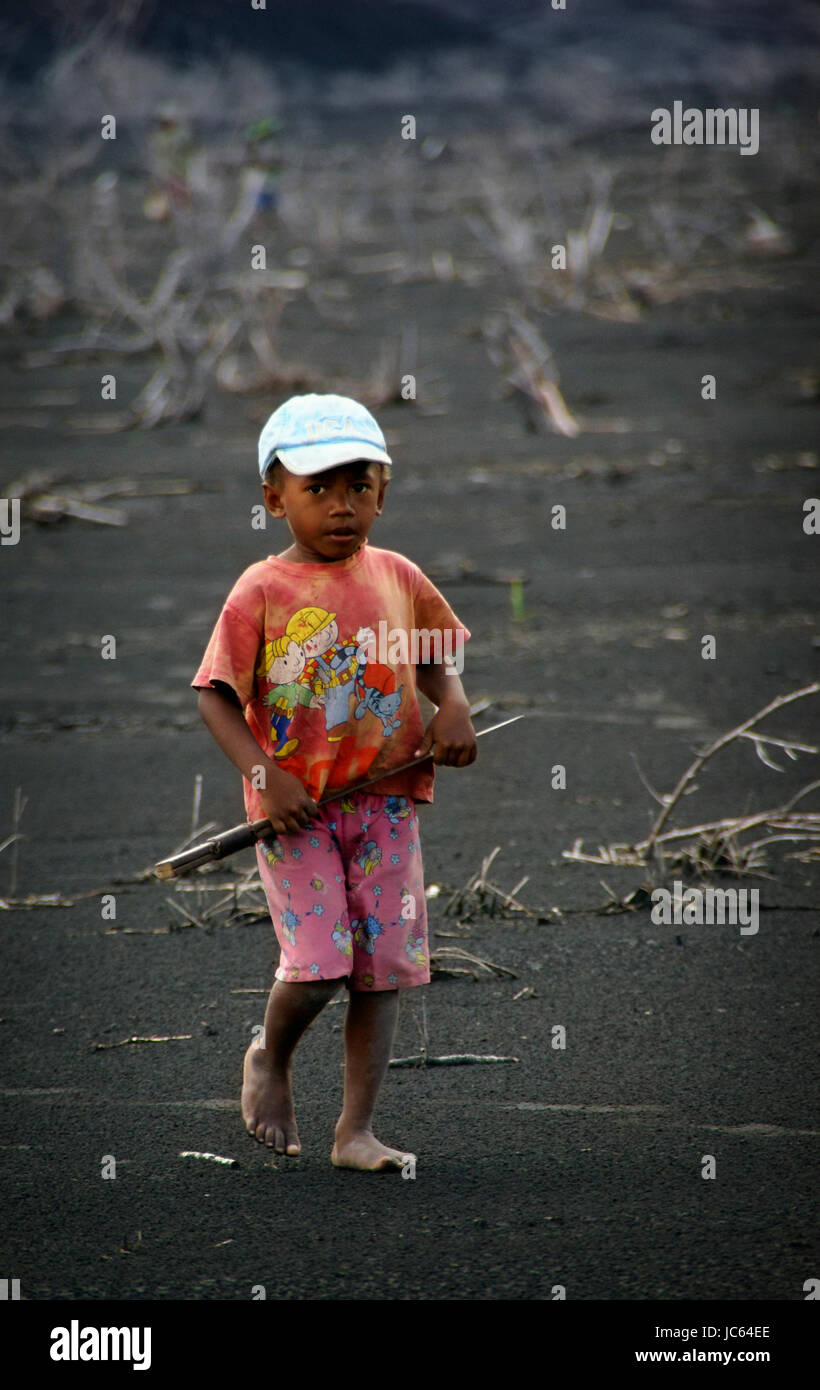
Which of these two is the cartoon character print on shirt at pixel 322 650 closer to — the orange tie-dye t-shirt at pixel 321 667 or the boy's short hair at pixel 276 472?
the orange tie-dye t-shirt at pixel 321 667

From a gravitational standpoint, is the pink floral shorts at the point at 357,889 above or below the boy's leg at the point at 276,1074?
above

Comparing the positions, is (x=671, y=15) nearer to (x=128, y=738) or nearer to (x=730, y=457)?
(x=730, y=457)

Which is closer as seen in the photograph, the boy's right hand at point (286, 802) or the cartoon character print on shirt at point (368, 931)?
the boy's right hand at point (286, 802)

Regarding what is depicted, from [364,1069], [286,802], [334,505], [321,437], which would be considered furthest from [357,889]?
[321,437]

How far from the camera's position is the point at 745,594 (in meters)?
8.27

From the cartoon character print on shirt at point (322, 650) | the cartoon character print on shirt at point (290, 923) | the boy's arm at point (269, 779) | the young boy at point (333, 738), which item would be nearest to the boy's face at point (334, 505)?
the young boy at point (333, 738)

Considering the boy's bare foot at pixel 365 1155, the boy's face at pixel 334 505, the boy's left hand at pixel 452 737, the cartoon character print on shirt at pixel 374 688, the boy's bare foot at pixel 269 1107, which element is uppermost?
A: the boy's face at pixel 334 505

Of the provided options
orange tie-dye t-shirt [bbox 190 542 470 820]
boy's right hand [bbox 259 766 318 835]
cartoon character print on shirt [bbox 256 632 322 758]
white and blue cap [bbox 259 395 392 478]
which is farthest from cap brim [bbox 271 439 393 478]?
boy's right hand [bbox 259 766 318 835]

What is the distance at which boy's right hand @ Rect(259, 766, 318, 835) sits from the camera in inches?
123

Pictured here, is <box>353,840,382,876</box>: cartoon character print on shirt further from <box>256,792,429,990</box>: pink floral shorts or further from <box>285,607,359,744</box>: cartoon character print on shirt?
<box>285,607,359,744</box>: cartoon character print on shirt

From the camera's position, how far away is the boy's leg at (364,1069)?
3.25 metres

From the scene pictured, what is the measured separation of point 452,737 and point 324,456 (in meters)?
0.57

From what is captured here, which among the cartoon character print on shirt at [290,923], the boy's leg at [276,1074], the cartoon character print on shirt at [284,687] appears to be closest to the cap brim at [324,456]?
the cartoon character print on shirt at [284,687]
